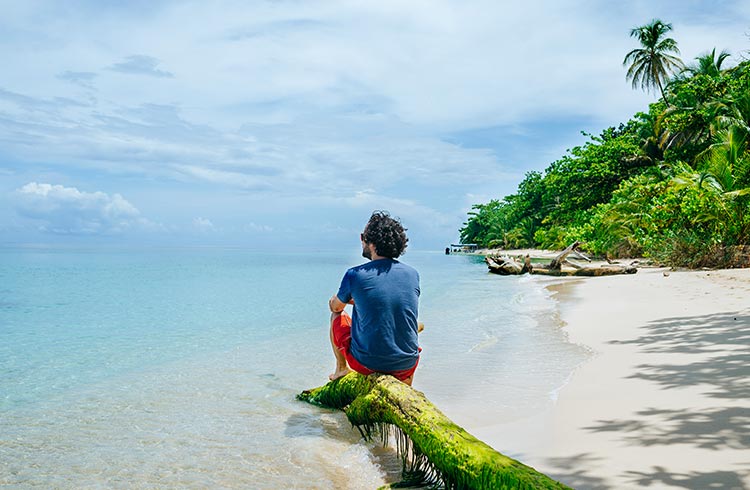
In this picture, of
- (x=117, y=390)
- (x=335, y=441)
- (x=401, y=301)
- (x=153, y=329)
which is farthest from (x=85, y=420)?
(x=153, y=329)

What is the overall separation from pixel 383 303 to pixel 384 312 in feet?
0.23

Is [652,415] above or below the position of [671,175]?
below

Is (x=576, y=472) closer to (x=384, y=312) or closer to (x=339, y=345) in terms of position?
(x=384, y=312)

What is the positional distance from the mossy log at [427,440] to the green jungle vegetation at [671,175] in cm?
1654

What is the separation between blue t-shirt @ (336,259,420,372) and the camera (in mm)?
4203

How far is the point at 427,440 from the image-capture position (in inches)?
131

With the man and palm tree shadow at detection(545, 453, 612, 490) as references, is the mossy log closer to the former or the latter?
the man

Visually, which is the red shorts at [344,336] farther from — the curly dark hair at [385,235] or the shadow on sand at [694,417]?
the shadow on sand at [694,417]

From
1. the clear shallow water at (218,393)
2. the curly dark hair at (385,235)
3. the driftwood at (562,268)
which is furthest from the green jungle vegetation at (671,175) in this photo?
the curly dark hair at (385,235)

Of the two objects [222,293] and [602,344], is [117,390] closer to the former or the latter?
[602,344]

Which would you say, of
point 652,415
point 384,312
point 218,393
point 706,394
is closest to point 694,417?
point 652,415

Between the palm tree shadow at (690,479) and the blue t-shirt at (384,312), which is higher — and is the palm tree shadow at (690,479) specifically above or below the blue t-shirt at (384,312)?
below

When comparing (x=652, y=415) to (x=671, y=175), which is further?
(x=671, y=175)

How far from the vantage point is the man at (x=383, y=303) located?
4.21 m
